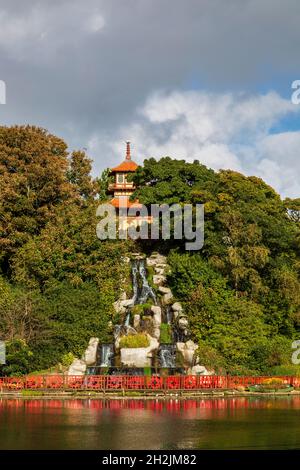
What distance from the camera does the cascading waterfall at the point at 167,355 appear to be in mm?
42781

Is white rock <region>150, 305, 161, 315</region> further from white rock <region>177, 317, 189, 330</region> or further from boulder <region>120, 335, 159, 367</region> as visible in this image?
boulder <region>120, 335, 159, 367</region>

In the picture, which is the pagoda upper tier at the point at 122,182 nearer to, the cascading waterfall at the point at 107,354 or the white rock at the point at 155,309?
the white rock at the point at 155,309

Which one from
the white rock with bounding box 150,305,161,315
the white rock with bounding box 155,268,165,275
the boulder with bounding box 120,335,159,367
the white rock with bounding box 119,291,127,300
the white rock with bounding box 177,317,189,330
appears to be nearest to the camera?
the boulder with bounding box 120,335,159,367

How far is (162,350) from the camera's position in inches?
1708

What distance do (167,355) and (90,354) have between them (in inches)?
179

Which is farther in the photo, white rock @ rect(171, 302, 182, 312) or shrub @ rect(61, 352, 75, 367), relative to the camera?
white rock @ rect(171, 302, 182, 312)

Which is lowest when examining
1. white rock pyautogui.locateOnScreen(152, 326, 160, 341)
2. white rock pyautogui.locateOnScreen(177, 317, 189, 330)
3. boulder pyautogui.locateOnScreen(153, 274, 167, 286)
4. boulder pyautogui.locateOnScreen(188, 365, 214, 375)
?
boulder pyautogui.locateOnScreen(188, 365, 214, 375)

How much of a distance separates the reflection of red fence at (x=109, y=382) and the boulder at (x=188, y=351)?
381 centimetres

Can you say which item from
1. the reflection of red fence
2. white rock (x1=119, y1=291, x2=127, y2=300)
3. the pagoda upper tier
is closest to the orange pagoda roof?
the pagoda upper tier

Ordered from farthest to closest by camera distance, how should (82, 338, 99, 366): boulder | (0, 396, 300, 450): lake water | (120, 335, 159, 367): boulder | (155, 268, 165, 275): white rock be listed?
1. (155, 268, 165, 275): white rock
2. (82, 338, 99, 366): boulder
3. (120, 335, 159, 367): boulder
4. (0, 396, 300, 450): lake water

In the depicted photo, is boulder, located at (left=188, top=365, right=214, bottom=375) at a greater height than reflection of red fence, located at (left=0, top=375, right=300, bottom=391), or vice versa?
boulder, located at (left=188, top=365, right=214, bottom=375)

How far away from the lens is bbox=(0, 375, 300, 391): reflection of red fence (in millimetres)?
38375

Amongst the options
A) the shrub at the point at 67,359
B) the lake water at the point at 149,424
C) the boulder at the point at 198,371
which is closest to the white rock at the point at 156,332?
the boulder at the point at 198,371

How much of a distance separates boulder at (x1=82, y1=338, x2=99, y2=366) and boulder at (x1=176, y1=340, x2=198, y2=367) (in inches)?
192
